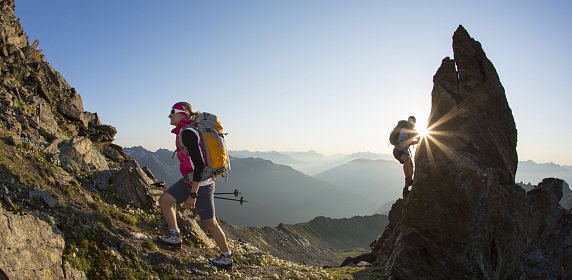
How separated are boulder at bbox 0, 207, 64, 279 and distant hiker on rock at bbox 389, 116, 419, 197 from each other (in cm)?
2305

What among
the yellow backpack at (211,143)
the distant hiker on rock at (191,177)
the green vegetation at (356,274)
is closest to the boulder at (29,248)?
the distant hiker on rock at (191,177)

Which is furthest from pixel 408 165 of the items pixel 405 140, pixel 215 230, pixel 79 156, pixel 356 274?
pixel 79 156

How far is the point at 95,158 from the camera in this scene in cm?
1961

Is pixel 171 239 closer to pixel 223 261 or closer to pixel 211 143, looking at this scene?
pixel 223 261

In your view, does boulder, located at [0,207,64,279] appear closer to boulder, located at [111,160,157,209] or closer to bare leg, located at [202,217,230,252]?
bare leg, located at [202,217,230,252]

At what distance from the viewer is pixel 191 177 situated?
448 inches

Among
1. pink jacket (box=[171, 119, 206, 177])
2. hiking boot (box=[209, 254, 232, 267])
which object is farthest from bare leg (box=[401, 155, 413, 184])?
pink jacket (box=[171, 119, 206, 177])

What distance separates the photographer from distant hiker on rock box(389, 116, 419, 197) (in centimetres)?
2706

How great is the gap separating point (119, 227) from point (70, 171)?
17.0ft

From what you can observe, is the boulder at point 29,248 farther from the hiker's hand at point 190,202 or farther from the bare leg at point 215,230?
the bare leg at point 215,230

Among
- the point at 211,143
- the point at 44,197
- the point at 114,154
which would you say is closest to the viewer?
the point at 211,143

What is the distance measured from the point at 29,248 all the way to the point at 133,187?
26.7 feet

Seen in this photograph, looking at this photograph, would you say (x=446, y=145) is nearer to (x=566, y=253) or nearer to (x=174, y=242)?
(x=174, y=242)

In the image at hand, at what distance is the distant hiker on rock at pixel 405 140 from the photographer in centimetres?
2706
